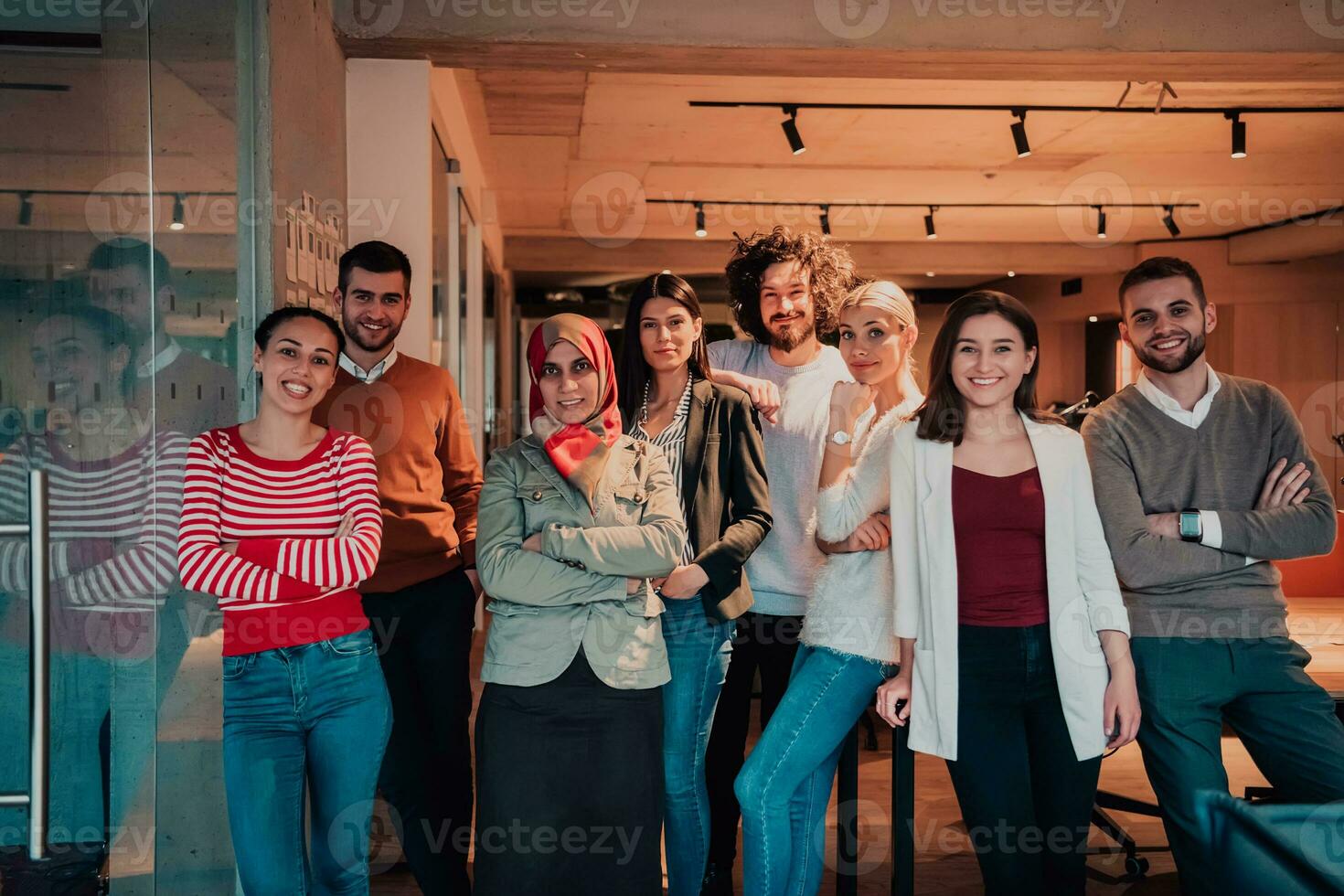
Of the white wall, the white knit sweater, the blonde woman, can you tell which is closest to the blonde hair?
the blonde woman

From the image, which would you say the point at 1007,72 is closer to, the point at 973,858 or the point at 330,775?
the point at 973,858

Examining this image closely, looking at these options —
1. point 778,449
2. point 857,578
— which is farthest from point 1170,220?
point 857,578

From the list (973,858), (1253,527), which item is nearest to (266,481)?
(1253,527)

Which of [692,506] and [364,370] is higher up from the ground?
[364,370]

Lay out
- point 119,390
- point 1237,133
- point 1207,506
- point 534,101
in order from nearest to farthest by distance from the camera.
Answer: point 119,390 < point 1207,506 < point 534,101 < point 1237,133

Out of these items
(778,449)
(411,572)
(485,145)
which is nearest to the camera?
(411,572)

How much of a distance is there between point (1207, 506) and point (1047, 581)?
1.89ft

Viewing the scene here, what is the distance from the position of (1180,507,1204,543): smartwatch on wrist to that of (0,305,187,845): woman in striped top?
2.35 metres

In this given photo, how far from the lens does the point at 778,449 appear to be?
2803 mm

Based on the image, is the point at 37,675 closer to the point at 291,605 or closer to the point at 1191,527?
the point at 291,605

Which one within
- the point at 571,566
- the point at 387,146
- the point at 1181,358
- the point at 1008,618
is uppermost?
the point at 387,146

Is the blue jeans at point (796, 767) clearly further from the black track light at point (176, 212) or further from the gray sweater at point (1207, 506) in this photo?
the black track light at point (176, 212)

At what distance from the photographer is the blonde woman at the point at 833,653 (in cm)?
242

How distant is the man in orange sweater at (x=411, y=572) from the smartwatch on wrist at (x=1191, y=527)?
5.90 feet
